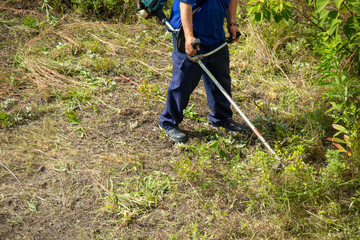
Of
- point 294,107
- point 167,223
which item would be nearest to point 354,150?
point 294,107

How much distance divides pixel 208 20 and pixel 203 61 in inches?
14.3

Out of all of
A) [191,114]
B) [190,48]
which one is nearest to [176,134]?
[191,114]

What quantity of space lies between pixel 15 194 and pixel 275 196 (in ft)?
7.01

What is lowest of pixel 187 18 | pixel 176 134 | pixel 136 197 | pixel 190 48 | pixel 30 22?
pixel 136 197

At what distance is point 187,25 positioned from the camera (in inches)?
112

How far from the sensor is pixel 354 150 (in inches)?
A: 108

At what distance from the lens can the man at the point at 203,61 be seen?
2.91m

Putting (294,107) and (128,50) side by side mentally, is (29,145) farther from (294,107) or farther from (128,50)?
(294,107)

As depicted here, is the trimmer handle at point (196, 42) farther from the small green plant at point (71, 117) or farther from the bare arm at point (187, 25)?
the small green plant at point (71, 117)

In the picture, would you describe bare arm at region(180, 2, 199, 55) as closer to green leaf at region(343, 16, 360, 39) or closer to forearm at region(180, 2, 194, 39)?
forearm at region(180, 2, 194, 39)

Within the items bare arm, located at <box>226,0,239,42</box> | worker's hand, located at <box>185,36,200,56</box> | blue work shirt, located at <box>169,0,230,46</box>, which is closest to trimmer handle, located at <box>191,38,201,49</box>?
worker's hand, located at <box>185,36,200,56</box>

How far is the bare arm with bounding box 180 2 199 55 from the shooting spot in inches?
110

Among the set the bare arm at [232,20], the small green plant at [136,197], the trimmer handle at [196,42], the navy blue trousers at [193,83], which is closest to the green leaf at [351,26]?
the bare arm at [232,20]

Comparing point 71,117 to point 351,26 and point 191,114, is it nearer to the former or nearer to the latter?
point 191,114
